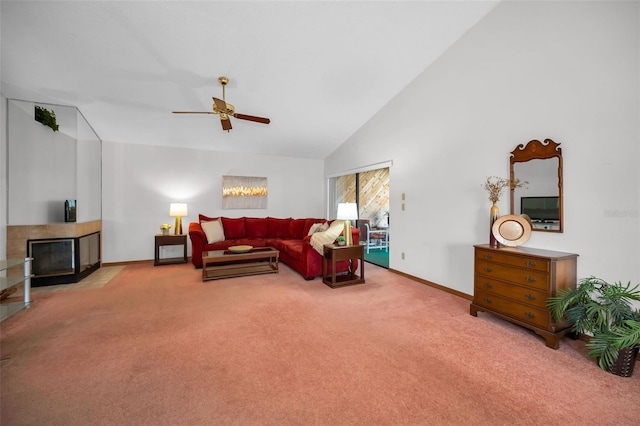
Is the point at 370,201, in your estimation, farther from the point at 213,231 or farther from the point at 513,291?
the point at 513,291

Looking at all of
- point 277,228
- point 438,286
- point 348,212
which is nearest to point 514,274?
point 438,286

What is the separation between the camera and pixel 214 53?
3184 millimetres

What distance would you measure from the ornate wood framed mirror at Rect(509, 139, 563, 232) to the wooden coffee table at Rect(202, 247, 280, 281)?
11.2ft

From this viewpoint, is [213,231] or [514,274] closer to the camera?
[514,274]

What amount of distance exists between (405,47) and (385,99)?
113 cm

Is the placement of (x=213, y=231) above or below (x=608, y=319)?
above

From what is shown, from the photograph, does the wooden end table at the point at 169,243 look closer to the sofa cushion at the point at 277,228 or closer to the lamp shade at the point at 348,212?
the sofa cushion at the point at 277,228

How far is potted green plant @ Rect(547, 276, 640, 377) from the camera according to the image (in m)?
1.86

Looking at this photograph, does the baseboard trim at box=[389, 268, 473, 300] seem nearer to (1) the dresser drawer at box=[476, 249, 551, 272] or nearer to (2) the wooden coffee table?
(1) the dresser drawer at box=[476, 249, 551, 272]

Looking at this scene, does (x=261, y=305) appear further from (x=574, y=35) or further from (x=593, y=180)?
(x=574, y=35)

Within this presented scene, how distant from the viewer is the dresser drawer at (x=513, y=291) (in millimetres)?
2359

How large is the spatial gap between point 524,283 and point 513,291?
0.14 metres

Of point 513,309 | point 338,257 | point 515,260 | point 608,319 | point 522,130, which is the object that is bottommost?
point 513,309

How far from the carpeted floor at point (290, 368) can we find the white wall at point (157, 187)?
218cm
